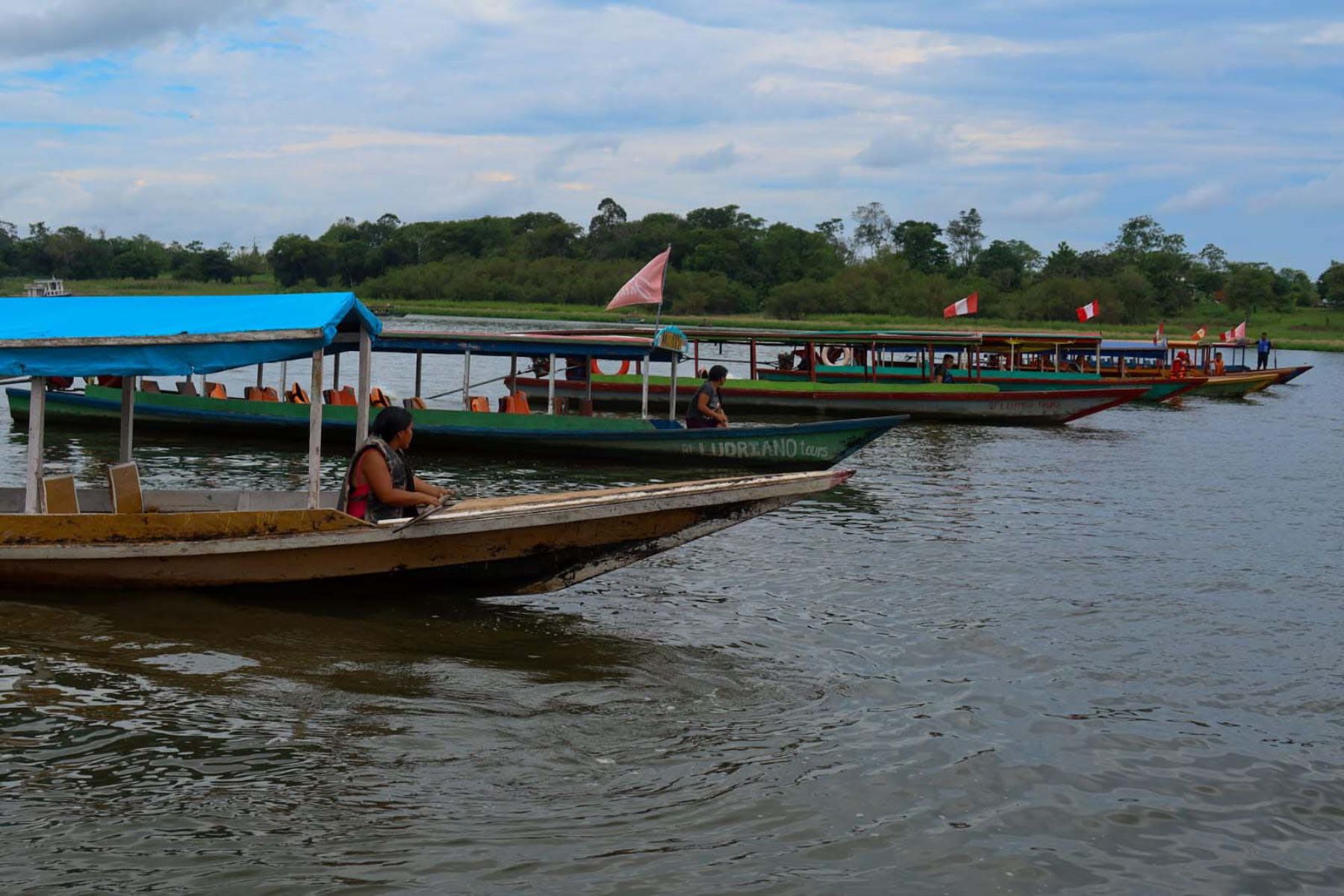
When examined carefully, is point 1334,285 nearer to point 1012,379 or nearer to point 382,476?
point 1012,379

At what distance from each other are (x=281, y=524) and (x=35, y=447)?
188 centimetres

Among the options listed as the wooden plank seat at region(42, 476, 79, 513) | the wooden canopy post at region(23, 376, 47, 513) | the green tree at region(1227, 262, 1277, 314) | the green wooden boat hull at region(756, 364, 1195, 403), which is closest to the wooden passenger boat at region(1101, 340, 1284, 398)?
the green wooden boat hull at region(756, 364, 1195, 403)

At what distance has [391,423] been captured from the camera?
322 inches

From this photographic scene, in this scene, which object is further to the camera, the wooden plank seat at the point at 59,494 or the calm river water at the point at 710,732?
the wooden plank seat at the point at 59,494

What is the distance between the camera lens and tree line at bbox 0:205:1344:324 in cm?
8312

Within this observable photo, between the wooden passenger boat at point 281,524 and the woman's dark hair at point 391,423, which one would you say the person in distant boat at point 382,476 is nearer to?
the woman's dark hair at point 391,423

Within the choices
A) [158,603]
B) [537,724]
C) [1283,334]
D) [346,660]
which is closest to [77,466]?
[158,603]

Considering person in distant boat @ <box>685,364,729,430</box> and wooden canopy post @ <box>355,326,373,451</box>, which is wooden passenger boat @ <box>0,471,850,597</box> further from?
person in distant boat @ <box>685,364,729,430</box>

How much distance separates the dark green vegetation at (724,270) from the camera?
82.6 m

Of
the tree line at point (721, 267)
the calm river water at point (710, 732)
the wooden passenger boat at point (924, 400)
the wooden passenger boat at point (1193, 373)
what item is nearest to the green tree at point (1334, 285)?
the tree line at point (721, 267)

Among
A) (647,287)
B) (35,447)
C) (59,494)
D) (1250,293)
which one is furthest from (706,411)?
(1250,293)

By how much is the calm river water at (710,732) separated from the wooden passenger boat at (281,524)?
303 millimetres

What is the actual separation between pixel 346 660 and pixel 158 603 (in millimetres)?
1684

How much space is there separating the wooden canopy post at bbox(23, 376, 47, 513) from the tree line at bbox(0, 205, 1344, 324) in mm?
74055
